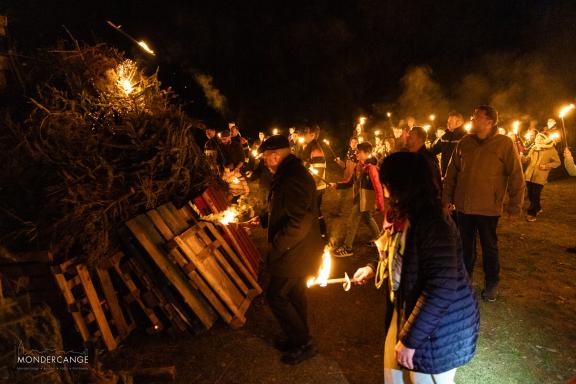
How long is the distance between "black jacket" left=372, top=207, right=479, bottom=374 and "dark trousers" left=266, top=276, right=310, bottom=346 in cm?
155

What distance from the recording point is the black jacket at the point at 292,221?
349 centimetres

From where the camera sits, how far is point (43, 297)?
4141 mm

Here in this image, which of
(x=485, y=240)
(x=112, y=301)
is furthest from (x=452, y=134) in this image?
(x=112, y=301)

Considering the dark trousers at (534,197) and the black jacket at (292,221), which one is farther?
the dark trousers at (534,197)

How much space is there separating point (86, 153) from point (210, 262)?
1.90 meters

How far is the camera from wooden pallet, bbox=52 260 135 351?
13.0ft

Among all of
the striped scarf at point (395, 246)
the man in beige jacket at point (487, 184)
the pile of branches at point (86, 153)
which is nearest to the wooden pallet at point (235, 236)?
the pile of branches at point (86, 153)

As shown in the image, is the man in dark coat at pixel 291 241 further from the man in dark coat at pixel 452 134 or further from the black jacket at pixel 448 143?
the man in dark coat at pixel 452 134

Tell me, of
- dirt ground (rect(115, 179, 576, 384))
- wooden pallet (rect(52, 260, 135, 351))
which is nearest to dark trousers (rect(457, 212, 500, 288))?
dirt ground (rect(115, 179, 576, 384))

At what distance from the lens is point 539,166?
341 inches

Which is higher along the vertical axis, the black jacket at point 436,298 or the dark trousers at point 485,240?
the black jacket at point 436,298

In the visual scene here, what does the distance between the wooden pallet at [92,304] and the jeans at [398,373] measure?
3.04 m

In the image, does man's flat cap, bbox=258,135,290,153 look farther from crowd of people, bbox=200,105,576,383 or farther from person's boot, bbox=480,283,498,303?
person's boot, bbox=480,283,498,303

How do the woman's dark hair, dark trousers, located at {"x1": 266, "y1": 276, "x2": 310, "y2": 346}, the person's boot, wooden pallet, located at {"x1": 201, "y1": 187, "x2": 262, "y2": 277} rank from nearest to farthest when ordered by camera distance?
the woman's dark hair → dark trousers, located at {"x1": 266, "y1": 276, "x2": 310, "y2": 346} → the person's boot → wooden pallet, located at {"x1": 201, "y1": 187, "x2": 262, "y2": 277}
